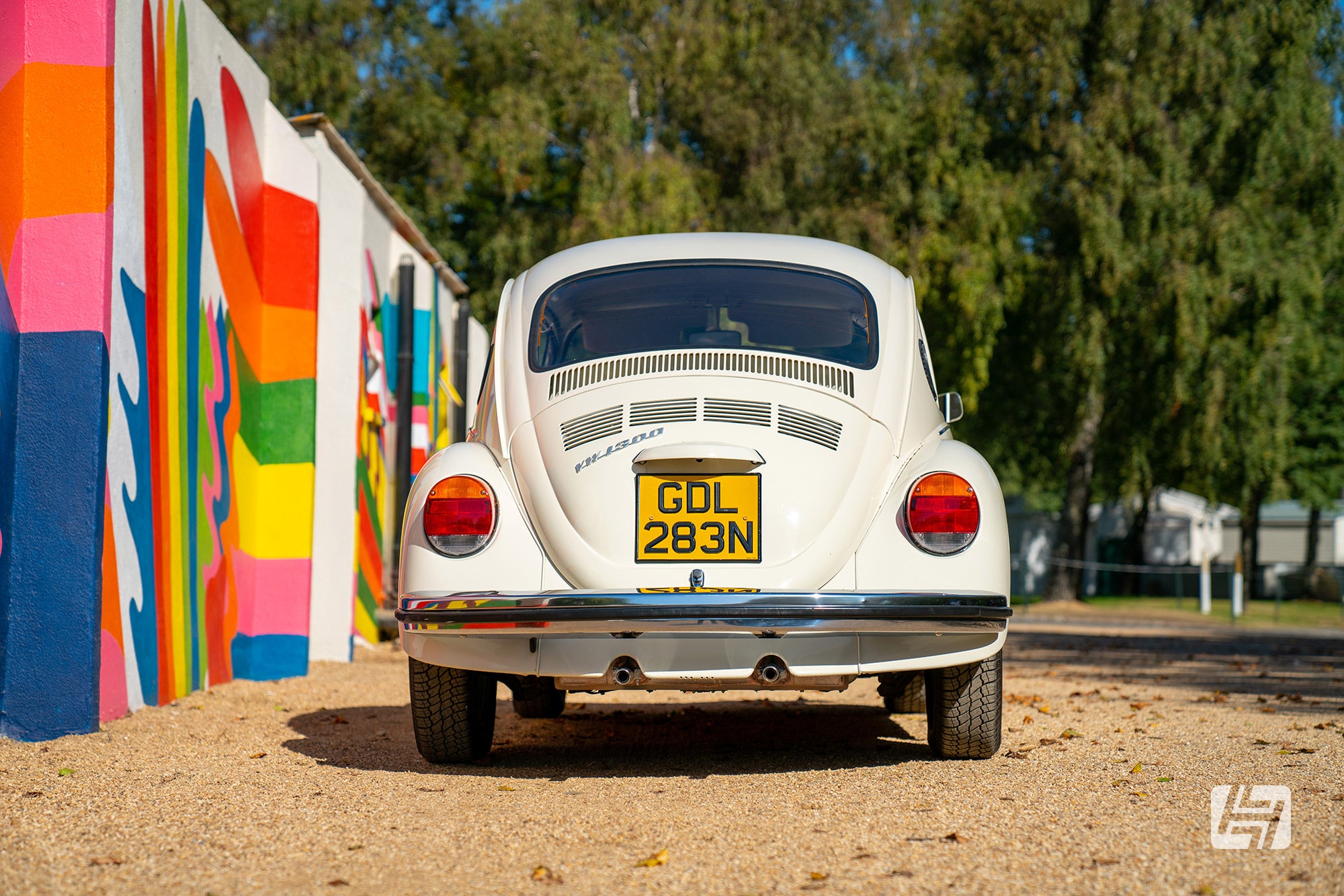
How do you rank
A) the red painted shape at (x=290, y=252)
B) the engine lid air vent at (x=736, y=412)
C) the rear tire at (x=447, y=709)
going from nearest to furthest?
the engine lid air vent at (x=736, y=412) → the rear tire at (x=447, y=709) → the red painted shape at (x=290, y=252)

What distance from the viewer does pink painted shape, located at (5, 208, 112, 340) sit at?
5.38 m

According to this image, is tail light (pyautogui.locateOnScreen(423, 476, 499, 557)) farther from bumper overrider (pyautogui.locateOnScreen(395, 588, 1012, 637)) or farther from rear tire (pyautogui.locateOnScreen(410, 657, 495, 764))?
rear tire (pyautogui.locateOnScreen(410, 657, 495, 764))

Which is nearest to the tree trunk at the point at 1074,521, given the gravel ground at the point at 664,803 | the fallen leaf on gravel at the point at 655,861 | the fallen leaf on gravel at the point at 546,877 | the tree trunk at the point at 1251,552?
the tree trunk at the point at 1251,552

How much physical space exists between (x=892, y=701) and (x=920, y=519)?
254 centimetres

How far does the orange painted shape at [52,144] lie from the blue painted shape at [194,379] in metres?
1.33

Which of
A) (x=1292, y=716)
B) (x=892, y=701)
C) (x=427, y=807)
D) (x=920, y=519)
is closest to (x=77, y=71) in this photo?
A: (x=427, y=807)

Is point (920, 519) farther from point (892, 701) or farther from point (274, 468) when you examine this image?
point (274, 468)

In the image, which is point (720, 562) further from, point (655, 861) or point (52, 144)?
point (52, 144)

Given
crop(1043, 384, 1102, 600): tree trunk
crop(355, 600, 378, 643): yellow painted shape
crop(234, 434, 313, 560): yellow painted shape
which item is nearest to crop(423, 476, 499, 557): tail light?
crop(234, 434, 313, 560): yellow painted shape

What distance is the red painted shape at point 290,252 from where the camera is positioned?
8.25 m

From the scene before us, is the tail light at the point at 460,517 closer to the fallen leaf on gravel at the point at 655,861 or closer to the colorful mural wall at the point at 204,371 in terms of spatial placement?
the fallen leaf on gravel at the point at 655,861

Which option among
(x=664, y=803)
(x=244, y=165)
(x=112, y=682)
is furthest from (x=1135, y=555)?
(x=664, y=803)

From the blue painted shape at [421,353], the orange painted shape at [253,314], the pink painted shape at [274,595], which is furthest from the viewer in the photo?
the blue painted shape at [421,353]

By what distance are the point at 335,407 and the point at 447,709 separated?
4.62m
